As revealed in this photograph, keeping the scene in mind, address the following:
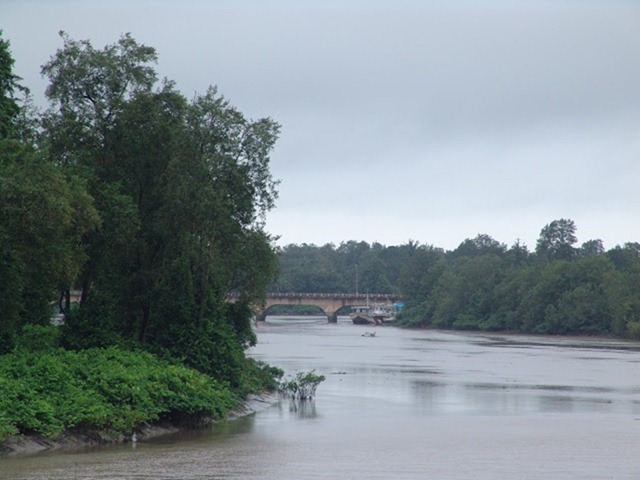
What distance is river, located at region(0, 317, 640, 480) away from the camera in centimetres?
2906

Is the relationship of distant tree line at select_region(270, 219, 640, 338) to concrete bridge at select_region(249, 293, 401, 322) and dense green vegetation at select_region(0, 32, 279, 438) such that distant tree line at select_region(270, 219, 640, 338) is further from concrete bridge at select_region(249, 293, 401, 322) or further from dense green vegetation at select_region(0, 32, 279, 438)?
dense green vegetation at select_region(0, 32, 279, 438)

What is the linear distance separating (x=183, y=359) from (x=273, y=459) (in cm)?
1283

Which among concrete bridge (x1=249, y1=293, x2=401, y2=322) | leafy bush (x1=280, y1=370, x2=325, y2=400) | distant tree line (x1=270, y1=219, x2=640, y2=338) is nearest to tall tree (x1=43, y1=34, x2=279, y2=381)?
Result: leafy bush (x1=280, y1=370, x2=325, y2=400)

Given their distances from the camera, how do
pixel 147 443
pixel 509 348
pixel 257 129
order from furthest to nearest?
pixel 509 348 < pixel 257 129 < pixel 147 443

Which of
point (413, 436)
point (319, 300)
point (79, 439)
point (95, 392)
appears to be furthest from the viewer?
point (319, 300)

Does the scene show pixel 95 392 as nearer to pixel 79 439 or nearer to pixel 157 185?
pixel 79 439

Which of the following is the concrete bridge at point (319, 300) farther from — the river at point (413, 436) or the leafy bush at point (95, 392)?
the leafy bush at point (95, 392)

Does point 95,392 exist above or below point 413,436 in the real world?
above

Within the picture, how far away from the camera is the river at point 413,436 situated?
95.3ft

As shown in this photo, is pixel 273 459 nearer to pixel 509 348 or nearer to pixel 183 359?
pixel 183 359

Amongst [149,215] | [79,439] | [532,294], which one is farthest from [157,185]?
[532,294]

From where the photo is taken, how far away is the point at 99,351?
1548 inches

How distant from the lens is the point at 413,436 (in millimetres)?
37156

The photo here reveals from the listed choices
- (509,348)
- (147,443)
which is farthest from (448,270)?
(147,443)
